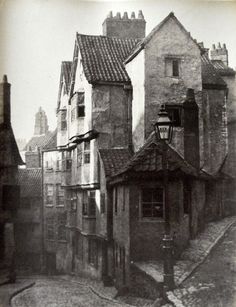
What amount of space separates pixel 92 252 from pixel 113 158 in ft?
12.8

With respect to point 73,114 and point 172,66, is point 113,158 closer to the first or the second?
point 73,114

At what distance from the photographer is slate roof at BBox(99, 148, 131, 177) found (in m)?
12.2

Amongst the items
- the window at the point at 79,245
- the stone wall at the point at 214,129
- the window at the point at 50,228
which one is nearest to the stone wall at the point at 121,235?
the stone wall at the point at 214,129

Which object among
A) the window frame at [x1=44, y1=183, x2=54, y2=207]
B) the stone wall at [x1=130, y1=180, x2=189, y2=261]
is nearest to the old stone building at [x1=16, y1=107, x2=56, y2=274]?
the window frame at [x1=44, y1=183, x2=54, y2=207]

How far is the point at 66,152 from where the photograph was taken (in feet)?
55.3

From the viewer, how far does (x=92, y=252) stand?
48.2 ft

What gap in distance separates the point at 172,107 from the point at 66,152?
6.24 meters

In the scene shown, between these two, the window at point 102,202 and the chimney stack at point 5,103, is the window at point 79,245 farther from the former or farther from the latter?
the chimney stack at point 5,103

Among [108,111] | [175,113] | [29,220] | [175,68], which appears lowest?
[29,220]

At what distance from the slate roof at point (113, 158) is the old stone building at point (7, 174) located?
2392 millimetres

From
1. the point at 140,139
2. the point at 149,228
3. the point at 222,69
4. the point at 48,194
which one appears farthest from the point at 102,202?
the point at 48,194

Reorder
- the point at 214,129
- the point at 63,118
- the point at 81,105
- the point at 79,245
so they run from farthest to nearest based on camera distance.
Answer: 1. the point at 79,245
2. the point at 63,118
3. the point at 81,105
4. the point at 214,129

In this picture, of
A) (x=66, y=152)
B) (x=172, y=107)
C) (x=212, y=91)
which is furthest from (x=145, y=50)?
(x=66, y=152)

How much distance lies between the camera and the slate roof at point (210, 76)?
13.4 m
